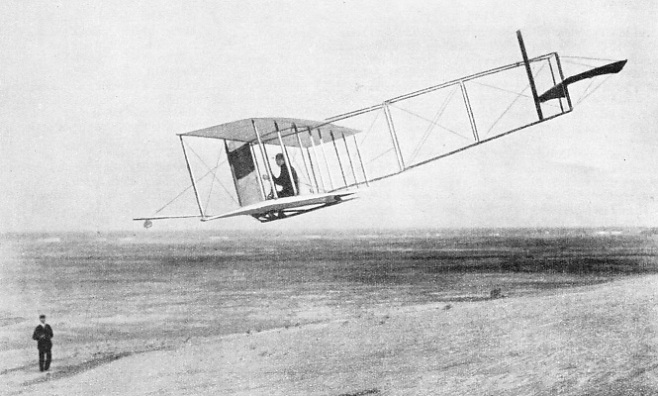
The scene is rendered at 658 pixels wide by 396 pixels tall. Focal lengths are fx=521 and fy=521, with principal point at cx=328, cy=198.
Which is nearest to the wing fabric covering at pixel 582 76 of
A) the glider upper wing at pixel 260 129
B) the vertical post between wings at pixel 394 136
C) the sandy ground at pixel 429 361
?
the vertical post between wings at pixel 394 136

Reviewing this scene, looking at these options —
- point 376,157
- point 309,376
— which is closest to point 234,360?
point 309,376

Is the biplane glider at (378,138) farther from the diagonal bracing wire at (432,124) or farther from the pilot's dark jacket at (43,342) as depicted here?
the pilot's dark jacket at (43,342)

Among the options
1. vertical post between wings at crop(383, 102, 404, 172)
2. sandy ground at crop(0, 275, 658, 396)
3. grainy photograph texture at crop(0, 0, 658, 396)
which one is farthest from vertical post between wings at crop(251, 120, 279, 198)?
sandy ground at crop(0, 275, 658, 396)

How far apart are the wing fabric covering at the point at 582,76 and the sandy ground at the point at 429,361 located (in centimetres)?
222

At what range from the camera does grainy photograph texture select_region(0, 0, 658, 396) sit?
478 centimetres

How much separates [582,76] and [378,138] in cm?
201

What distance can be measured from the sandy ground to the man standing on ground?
13 cm

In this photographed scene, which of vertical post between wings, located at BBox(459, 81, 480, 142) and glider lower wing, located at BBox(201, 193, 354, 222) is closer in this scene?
glider lower wing, located at BBox(201, 193, 354, 222)

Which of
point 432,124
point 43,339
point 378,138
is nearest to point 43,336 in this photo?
point 43,339

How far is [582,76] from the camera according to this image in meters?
4.34

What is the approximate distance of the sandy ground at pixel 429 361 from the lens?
4.61 meters

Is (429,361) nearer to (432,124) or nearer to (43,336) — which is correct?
(432,124)

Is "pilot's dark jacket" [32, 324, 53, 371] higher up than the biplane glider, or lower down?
lower down

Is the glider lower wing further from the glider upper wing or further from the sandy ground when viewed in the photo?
the sandy ground
